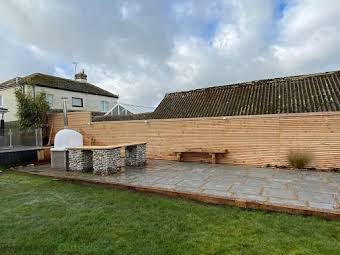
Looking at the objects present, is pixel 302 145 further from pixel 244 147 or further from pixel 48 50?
pixel 48 50

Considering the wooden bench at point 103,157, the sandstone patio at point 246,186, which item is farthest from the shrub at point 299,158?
the wooden bench at point 103,157

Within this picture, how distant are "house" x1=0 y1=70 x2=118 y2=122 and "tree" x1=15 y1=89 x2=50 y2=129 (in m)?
3.10

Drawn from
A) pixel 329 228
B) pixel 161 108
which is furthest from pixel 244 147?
pixel 161 108

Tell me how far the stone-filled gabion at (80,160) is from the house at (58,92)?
10085 mm

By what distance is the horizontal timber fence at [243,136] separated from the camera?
29.8 feet

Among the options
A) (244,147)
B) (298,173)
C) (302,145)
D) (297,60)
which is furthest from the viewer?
A: (297,60)

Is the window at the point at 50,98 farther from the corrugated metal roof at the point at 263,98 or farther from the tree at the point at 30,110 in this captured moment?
the corrugated metal roof at the point at 263,98

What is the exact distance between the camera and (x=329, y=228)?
394cm

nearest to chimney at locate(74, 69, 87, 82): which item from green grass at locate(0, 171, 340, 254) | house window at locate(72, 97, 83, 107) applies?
house window at locate(72, 97, 83, 107)

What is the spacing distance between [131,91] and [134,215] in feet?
73.9

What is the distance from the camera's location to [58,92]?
20547mm

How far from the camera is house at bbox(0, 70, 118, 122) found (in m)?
19.1

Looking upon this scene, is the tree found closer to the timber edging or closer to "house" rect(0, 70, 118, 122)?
"house" rect(0, 70, 118, 122)

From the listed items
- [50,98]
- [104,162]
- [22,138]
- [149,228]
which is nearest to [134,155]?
[104,162]
